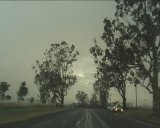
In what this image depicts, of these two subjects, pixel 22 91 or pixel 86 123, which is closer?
pixel 86 123

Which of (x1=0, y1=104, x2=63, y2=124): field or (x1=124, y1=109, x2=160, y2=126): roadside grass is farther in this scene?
(x1=124, y1=109, x2=160, y2=126): roadside grass

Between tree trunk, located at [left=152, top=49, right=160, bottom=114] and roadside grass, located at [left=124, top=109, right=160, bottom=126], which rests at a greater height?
tree trunk, located at [left=152, top=49, right=160, bottom=114]

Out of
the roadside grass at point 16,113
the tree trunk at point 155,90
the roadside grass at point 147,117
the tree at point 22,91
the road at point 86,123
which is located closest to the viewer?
the road at point 86,123

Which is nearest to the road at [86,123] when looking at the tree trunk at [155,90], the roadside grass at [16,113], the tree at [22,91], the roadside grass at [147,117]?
the roadside grass at [147,117]

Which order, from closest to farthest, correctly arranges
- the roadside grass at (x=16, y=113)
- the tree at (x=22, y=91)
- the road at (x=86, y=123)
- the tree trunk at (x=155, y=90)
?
1. the road at (x=86, y=123)
2. the roadside grass at (x=16, y=113)
3. the tree trunk at (x=155, y=90)
4. the tree at (x=22, y=91)

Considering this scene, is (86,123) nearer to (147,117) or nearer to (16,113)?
(147,117)

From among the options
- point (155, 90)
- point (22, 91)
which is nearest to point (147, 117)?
point (155, 90)

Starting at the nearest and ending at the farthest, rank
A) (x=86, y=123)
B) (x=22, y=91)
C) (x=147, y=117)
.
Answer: (x=86, y=123), (x=147, y=117), (x=22, y=91)

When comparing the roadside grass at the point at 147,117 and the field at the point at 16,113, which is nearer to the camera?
the field at the point at 16,113

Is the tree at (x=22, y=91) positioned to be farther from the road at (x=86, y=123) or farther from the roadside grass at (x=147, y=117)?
the road at (x=86, y=123)

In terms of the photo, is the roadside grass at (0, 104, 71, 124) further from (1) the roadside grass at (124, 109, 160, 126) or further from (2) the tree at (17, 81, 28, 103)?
(2) the tree at (17, 81, 28, 103)

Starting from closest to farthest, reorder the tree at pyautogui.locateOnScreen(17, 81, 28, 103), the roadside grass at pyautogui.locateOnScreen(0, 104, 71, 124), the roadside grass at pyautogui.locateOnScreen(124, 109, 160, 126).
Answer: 1. the roadside grass at pyautogui.locateOnScreen(0, 104, 71, 124)
2. the roadside grass at pyautogui.locateOnScreen(124, 109, 160, 126)
3. the tree at pyautogui.locateOnScreen(17, 81, 28, 103)

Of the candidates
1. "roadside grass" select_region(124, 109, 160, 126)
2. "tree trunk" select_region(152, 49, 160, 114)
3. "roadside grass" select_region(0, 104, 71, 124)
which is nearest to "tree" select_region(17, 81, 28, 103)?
"roadside grass" select_region(0, 104, 71, 124)

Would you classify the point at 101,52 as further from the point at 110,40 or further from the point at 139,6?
the point at 139,6
